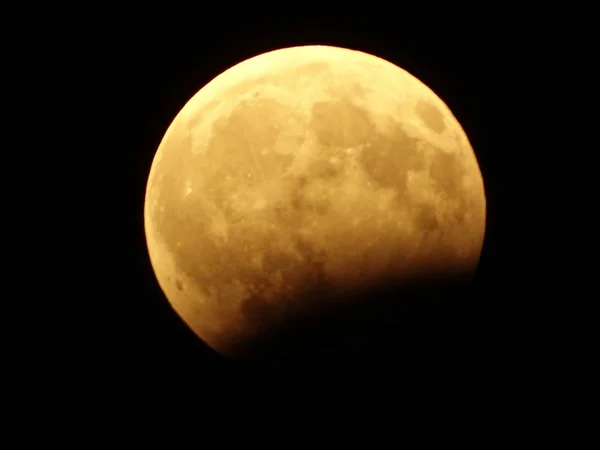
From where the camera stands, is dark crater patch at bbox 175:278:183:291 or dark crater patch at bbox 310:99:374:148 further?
dark crater patch at bbox 175:278:183:291

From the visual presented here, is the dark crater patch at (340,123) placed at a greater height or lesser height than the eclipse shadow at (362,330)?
greater

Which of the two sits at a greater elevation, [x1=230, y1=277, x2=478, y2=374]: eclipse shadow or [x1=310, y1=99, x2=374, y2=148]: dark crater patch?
[x1=310, y1=99, x2=374, y2=148]: dark crater patch

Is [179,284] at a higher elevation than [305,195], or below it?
below

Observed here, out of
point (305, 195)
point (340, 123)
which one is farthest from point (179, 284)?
point (340, 123)

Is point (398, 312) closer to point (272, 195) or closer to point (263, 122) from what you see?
point (272, 195)

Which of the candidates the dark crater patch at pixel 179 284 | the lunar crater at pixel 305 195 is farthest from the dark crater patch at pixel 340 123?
the dark crater patch at pixel 179 284

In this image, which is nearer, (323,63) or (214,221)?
(214,221)

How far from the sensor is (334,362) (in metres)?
2.73

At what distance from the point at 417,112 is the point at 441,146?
0.21 metres

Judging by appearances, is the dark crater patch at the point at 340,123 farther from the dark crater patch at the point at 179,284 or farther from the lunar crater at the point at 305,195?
the dark crater patch at the point at 179,284

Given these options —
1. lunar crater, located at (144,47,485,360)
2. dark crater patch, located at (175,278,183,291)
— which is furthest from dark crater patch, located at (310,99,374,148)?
dark crater patch, located at (175,278,183,291)

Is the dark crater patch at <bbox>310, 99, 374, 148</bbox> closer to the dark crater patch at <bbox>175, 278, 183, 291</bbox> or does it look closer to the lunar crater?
the lunar crater

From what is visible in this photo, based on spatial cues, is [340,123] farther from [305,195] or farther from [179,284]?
[179,284]

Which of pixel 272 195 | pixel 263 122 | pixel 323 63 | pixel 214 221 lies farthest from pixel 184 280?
pixel 323 63
